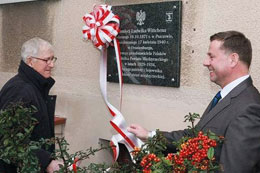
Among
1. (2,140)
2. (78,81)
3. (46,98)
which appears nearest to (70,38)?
(78,81)

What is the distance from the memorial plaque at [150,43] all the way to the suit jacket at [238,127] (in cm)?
128

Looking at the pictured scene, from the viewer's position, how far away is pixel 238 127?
7.76 feet

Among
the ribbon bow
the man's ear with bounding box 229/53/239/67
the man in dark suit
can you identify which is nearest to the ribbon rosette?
the ribbon bow

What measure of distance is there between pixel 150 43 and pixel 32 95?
141 cm

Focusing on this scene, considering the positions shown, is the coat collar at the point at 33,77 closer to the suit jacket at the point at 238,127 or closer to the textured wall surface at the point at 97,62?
the textured wall surface at the point at 97,62

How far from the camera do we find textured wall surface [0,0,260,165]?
363cm

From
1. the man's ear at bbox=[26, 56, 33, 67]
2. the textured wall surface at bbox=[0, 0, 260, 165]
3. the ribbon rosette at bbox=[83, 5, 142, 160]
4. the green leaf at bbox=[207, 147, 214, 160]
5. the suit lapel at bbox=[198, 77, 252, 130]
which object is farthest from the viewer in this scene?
the ribbon rosette at bbox=[83, 5, 142, 160]

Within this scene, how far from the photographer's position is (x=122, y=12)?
14.2 ft

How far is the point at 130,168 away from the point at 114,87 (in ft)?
9.06

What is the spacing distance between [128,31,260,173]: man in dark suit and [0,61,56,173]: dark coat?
3.36 feet

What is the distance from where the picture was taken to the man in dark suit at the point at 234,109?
230 cm

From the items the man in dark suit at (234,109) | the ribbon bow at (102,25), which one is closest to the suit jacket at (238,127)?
the man in dark suit at (234,109)

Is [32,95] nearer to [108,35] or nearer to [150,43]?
[108,35]

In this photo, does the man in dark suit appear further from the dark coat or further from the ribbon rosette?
the ribbon rosette
